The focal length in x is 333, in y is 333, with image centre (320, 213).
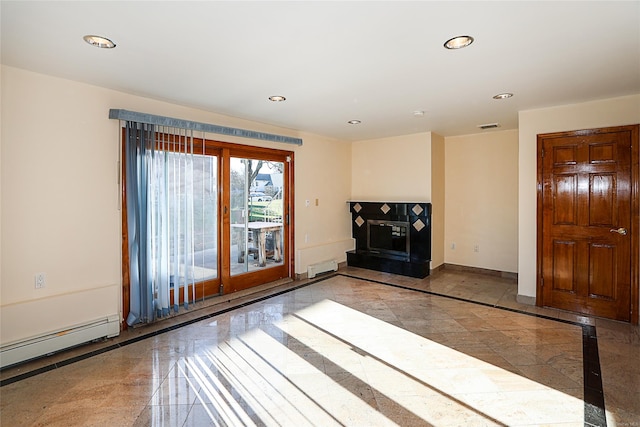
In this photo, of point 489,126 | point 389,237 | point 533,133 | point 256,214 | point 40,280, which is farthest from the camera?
point 389,237

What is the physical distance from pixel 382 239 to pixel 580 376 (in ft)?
12.0

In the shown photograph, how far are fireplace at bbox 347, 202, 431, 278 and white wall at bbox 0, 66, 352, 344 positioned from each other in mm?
3773

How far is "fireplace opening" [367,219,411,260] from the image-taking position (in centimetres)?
566

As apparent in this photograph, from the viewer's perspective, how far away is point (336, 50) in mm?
2404

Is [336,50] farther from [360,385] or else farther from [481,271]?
[481,271]

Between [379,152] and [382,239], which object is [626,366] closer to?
[382,239]

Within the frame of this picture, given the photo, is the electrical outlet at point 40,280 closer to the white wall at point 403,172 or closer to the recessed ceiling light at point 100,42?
the recessed ceiling light at point 100,42

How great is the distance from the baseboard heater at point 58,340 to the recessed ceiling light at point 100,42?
236cm

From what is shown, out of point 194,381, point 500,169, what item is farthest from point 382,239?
point 194,381

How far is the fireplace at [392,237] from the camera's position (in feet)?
17.9

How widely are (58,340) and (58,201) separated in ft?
3.92

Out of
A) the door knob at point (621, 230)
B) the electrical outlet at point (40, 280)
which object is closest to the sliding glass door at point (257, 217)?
the electrical outlet at point (40, 280)

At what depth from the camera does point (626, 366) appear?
2619mm

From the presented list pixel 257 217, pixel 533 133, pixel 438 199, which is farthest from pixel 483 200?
pixel 257 217
